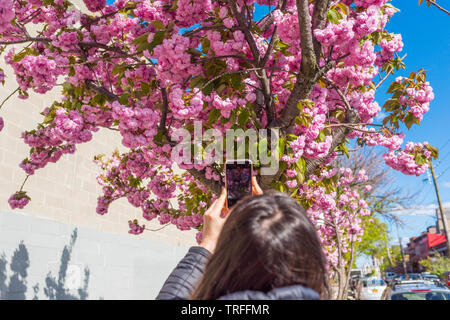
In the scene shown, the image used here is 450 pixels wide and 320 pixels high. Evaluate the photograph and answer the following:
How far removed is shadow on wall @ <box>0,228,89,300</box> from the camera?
216 inches

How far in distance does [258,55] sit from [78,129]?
2047mm

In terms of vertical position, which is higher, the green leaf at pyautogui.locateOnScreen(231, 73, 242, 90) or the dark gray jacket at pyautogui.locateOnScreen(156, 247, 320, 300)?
the green leaf at pyautogui.locateOnScreen(231, 73, 242, 90)

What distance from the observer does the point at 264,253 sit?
1.09 meters

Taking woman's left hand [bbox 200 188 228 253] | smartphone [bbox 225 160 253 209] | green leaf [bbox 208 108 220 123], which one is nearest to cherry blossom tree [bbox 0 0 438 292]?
green leaf [bbox 208 108 220 123]

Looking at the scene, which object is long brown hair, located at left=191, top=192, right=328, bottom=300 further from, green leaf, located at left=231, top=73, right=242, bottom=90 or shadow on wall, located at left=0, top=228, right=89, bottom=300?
shadow on wall, located at left=0, top=228, right=89, bottom=300

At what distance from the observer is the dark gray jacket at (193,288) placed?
41.6 inches

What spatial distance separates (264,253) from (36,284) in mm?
6056

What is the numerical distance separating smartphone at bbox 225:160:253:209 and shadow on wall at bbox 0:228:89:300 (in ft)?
15.9

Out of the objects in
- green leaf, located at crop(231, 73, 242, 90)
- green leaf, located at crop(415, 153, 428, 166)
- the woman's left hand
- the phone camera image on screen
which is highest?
green leaf, located at crop(231, 73, 242, 90)

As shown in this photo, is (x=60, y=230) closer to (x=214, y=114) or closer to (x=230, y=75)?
(x=214, y=114)

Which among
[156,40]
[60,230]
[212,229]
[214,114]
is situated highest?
[156,40]

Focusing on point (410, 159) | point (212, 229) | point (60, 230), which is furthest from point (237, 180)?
point (60, 230)

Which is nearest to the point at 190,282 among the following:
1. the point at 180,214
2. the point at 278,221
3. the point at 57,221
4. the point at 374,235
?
the point at 278,221

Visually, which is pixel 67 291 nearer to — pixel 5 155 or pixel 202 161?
pixel 5 155
